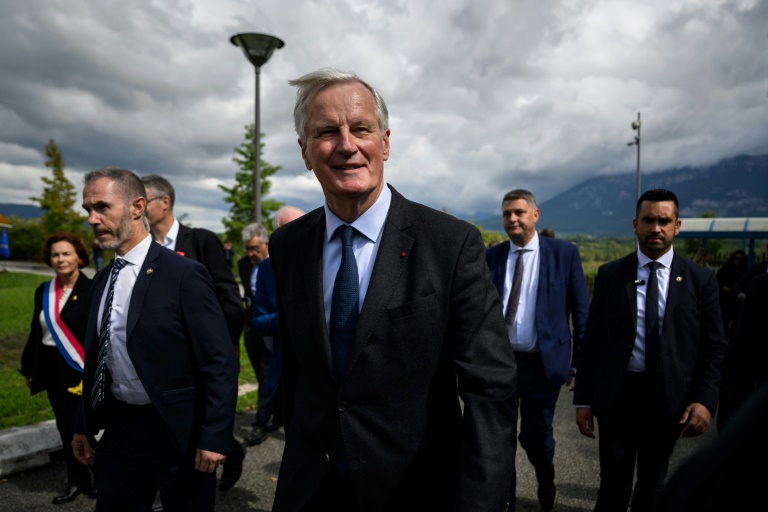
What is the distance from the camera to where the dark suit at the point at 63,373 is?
439 cm

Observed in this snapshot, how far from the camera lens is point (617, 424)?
11.8 ft

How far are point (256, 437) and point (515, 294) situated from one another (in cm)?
314

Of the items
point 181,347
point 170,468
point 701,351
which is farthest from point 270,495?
point 701,351

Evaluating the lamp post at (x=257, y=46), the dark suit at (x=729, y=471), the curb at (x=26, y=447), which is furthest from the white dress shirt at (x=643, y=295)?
the lamp post at (x=257, y=46)

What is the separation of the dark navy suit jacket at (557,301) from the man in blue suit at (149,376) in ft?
8.28

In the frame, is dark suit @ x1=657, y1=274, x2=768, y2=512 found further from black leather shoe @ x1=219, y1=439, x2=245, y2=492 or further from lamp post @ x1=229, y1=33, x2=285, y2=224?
lamp post @ x1=229, y1=33, x2=285, y2=224

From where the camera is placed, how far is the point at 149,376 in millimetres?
2807

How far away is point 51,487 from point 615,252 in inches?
868

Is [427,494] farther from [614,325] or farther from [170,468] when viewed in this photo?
[614,325]

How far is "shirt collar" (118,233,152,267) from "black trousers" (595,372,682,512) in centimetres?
310

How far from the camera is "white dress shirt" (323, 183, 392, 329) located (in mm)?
1927

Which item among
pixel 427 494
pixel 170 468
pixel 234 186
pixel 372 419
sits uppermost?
pixel 234 186

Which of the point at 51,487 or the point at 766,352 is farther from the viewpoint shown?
the point at 51,487

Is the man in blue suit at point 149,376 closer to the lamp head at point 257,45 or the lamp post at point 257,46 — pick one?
the lamp post at point 257,46
